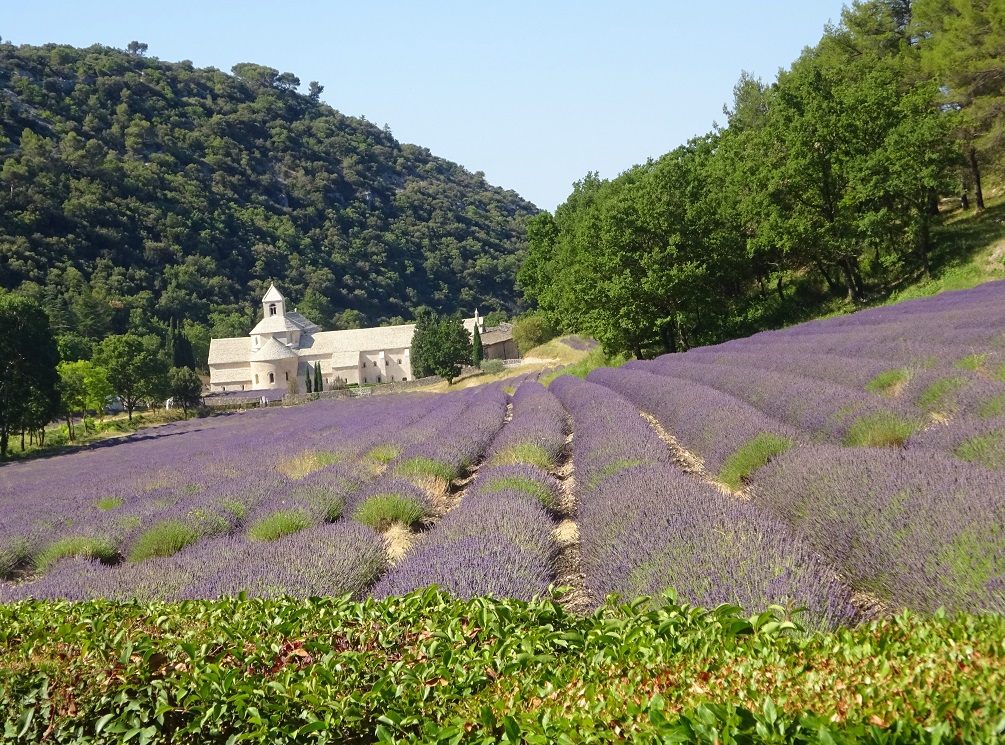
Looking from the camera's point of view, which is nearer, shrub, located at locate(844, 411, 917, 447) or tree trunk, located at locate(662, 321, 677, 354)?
shrub, located at locate(844, 411, 917, 447)

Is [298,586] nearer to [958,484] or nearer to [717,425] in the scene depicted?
[958,484]

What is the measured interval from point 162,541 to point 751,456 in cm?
532

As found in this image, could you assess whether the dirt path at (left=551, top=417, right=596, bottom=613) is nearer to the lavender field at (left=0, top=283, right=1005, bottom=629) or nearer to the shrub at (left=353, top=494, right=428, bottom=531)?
the lavender field at (left=0, top=283, right=1005, bottom=629)

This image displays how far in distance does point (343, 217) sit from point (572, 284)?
103390 millimetres

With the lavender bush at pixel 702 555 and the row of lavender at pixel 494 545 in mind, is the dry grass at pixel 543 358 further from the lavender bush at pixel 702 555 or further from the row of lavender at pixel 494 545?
the lavender bush at pixel 702 555

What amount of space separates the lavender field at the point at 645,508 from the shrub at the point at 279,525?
0.8 inches

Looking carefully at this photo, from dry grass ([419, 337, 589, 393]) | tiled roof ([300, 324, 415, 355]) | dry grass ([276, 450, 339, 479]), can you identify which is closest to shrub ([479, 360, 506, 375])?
dry grass ([419, 337, 589, 393])

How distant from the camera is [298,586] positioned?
14.1 feet

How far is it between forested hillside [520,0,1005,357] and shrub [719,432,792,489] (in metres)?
19.6

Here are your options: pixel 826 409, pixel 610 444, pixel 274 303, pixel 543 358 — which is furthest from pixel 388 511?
pixel 274 303

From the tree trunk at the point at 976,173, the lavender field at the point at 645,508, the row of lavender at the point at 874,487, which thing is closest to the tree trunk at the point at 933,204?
the tree trunk at the point at 976,173

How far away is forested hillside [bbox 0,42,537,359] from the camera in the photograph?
81.2 meters

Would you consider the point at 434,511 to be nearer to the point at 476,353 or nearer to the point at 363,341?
the point at 476,353

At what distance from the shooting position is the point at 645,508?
172 inches
